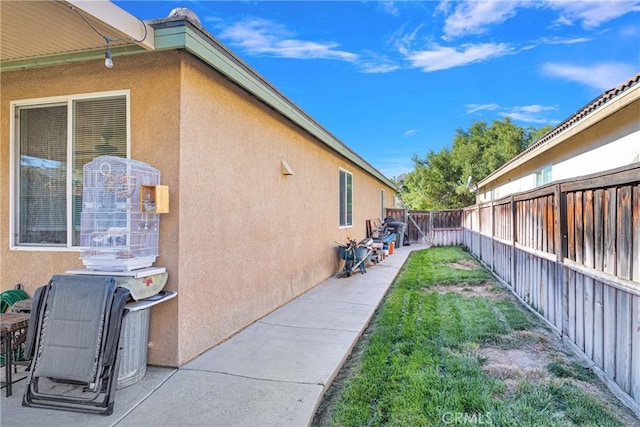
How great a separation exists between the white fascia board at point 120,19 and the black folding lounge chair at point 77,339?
2012 mm

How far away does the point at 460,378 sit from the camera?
10.9 feet

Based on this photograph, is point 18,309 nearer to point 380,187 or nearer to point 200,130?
point 200,130

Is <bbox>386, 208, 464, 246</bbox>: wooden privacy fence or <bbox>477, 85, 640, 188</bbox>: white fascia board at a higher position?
<bbox>477, 85, 640, 188</bbox>: white fascia board

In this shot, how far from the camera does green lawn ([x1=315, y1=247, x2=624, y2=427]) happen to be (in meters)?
2.72

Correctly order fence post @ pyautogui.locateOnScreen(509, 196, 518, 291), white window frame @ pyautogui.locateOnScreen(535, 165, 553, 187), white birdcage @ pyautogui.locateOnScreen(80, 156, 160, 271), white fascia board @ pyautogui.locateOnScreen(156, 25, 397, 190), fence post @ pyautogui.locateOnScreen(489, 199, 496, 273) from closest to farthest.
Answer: white fascia board @ pyautogui.locateOnScreen(156, 25, 397, 190) → white birdcage @ pyautogui.locateOnScreen(80, 156, 160, 271) → fence post @ pyautogui.locateOnScreen(509, 196, 518, 291) → fence post @ pyautogui.locateOnScreen(489, 199, 496, 273) → white window frame @ pyautogui.locateOnScreen(535, 165, 553, 187)

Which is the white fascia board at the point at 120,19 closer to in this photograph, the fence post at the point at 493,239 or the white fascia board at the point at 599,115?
the white fascia board at the point at 599,115

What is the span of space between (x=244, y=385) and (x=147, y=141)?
2.51 meters

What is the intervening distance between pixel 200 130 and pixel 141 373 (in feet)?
7.99

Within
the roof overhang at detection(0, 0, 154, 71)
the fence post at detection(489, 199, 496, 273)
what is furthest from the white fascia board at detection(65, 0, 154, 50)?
the fence post at detection(489, 199, 496, 273)

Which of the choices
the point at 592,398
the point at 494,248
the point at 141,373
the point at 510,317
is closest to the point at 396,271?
the point at 494,248

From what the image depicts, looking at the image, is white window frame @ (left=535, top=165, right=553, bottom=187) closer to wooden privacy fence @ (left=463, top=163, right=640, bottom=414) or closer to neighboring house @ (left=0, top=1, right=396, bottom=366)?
wooden privacy fence @ (left=463, top=163, right=640, bottom=414)

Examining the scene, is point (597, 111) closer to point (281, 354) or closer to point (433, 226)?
point (281, 354)

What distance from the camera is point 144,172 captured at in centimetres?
348

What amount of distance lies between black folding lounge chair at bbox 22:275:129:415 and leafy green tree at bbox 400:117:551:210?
26137mm
